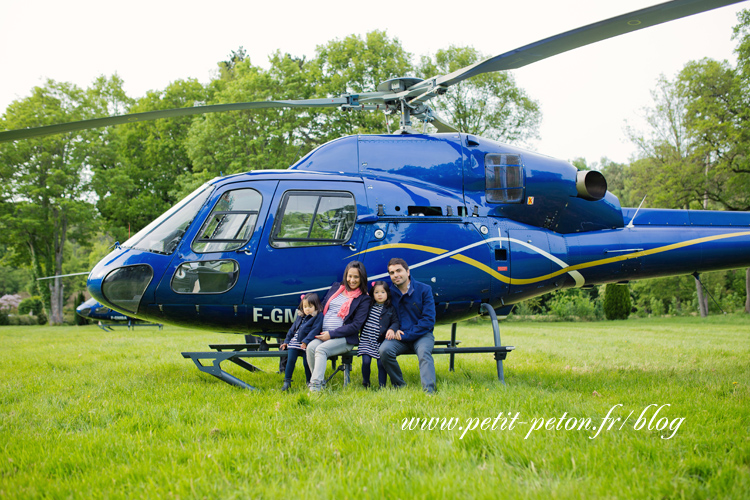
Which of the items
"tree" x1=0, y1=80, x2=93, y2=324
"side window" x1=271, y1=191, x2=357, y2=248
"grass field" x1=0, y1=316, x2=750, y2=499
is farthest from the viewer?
"tree" x1=0, y1=80, x2=93, y2=324

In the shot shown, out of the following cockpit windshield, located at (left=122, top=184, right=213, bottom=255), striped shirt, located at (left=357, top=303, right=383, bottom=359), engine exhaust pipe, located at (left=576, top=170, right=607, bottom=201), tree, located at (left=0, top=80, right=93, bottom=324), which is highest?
tree, located at (left=0, top=80, right=93, bottom=324)

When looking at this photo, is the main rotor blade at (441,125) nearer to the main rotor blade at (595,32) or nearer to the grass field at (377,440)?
the main rotor blade at (595,32)

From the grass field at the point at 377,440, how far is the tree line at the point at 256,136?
17332 mm

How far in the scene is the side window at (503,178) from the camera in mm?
6223

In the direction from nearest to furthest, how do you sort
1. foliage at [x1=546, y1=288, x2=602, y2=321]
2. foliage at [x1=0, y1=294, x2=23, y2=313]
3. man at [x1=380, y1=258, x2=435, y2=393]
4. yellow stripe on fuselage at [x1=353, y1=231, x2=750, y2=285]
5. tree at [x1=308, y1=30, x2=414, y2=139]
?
man at [x1=380, y1=258, x2=435, y2=393]
yellow stripe on fuselage at [x1=353, y1=231, x2=750, y2=285]
tree at [x1=308, y1=30, x2=414, y2=139]
foliage at [x1=546, y1=288, x2=602, y2=321]
foliage at [x1=0, y1=294, x2=23, y2=313]

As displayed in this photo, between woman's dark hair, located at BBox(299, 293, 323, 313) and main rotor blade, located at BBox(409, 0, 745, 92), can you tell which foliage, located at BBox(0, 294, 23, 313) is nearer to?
woman's dark hair, located at BBox(299, 293, 323, 313)

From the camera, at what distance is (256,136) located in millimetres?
22391

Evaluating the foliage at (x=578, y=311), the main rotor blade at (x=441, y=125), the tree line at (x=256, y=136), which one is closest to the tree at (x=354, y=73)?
the tree line at (x=256, y=136)

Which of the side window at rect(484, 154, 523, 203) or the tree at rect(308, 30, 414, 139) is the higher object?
the tree at rect(308, 30, 414, 139)

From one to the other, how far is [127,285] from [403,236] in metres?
3.24

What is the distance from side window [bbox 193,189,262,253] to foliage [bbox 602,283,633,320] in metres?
23.6

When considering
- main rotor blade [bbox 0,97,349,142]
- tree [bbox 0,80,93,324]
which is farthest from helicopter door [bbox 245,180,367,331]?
tree [bbox 0,80,93,324]

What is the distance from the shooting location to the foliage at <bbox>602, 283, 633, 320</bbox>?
2447cm

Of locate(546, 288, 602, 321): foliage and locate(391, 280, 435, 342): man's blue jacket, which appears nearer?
locate(391, 280, 435, 342): man's blue jacket
